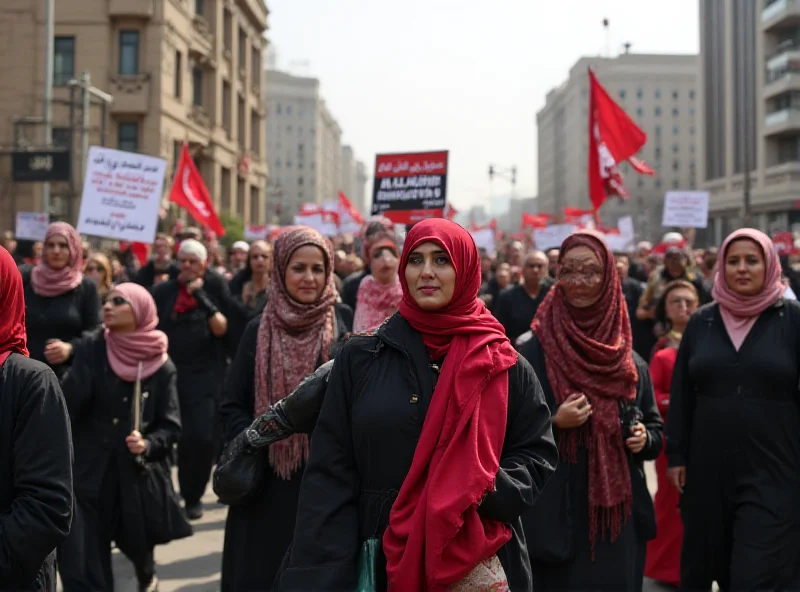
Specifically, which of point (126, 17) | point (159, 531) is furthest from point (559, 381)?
point (126, 17)

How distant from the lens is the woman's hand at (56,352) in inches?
227

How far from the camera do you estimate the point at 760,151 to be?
5212 cm

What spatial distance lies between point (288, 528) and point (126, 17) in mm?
31219

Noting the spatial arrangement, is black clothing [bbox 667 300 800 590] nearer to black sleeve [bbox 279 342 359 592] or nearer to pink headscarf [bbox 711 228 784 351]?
pink headscarf [bbox 711 228 784 351]

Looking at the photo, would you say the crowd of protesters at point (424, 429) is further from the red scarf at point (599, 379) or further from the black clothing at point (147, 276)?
the black clothing at point (147, 276)

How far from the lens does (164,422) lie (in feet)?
16.7

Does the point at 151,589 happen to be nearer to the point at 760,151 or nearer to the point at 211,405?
the point at 211,405

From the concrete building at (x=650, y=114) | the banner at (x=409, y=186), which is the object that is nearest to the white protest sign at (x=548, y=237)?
the banner at (x=409, y=186)

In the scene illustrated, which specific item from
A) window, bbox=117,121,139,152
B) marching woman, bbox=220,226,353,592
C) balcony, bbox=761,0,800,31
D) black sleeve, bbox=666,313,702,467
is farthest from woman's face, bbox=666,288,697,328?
balcony, bbox=761,0,800,31

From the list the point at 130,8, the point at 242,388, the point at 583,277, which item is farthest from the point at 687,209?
the point at 130,8

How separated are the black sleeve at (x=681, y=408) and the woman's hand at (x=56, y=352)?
3.69 metres

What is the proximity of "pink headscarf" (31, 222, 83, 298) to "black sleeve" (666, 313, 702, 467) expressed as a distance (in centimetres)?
393

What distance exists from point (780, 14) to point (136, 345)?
2001 inches

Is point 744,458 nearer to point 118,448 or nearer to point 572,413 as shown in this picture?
point 572,413
